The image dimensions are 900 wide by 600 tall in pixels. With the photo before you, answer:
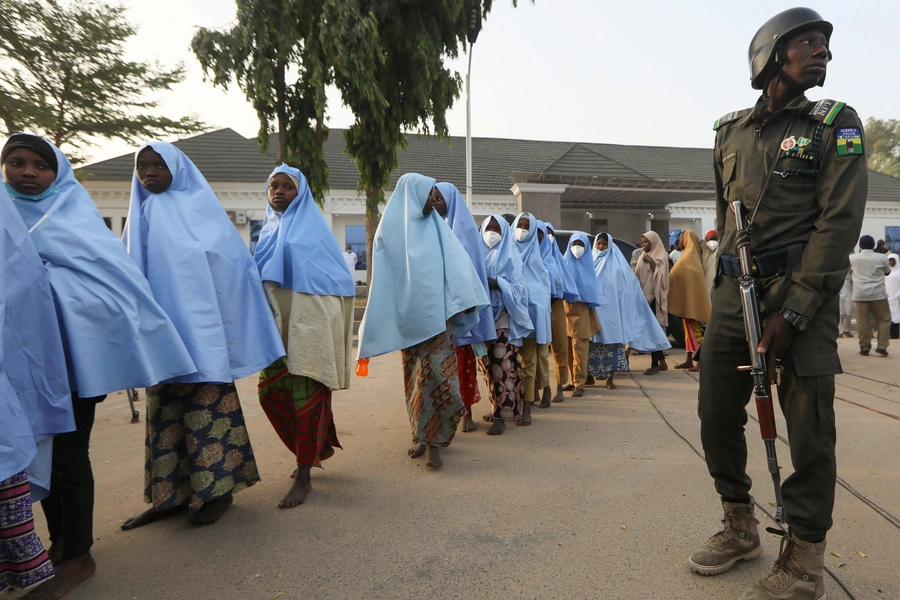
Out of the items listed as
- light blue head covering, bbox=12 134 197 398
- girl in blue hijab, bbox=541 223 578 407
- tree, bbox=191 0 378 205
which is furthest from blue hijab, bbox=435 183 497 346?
tree, bbox=191 0 378 205

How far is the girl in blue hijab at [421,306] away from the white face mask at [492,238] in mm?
1174

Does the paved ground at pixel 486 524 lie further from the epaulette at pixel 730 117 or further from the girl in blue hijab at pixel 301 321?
the epaulette at pixel 730 117

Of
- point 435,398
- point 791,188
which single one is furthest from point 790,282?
point 435,398

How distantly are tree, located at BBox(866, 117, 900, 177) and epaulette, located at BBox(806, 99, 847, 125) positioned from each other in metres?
47.5

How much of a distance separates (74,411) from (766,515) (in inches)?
128

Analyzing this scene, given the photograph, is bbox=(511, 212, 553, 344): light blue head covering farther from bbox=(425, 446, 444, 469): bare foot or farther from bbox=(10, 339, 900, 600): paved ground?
bbox=(425, 446, 444, 469): bare foot

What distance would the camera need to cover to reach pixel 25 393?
85.2 inches

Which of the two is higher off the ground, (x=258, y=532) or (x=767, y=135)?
(x=767, y=135)

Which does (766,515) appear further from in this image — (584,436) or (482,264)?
(482,264)

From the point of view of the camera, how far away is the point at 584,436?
15.0 feet

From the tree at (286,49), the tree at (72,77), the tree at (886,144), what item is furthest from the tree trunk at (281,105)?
the tree at (886,144)

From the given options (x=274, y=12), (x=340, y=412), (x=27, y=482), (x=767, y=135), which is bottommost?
(x=340, y=412)

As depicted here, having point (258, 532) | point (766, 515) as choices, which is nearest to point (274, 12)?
point (258, 532)

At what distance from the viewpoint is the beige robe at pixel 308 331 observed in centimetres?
331
